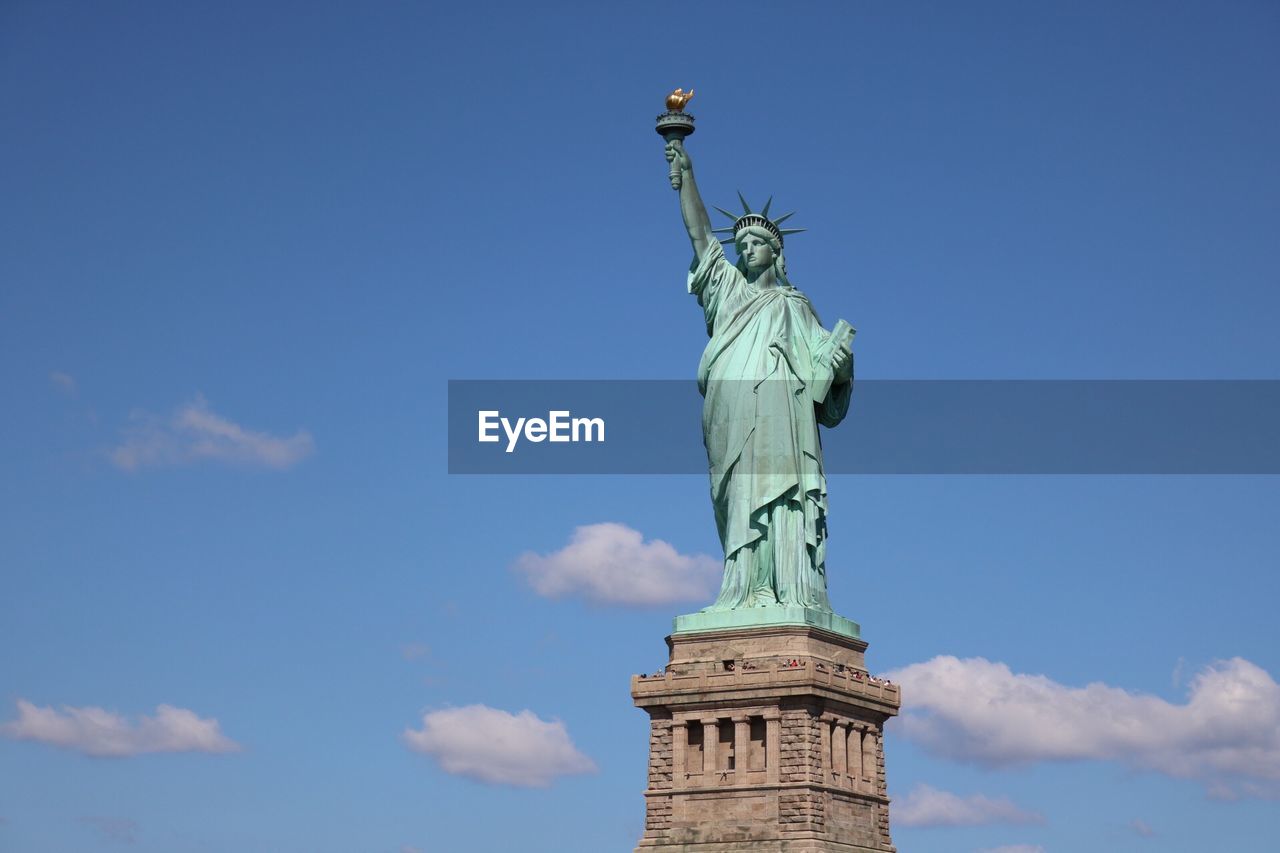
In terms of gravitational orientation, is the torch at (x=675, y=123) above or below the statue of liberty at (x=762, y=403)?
above

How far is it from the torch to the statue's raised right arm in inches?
4.3

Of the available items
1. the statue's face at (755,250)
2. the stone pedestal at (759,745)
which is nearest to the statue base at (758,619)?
the stone pedestal at (759,745)

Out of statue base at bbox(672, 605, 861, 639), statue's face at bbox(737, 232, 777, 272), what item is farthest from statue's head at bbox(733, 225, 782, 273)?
statue base at bbox(672, 605, 861, 639)

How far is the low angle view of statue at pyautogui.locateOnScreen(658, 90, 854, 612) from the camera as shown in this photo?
59688 millimetres

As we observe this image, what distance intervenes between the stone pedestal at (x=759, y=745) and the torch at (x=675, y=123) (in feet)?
38.2

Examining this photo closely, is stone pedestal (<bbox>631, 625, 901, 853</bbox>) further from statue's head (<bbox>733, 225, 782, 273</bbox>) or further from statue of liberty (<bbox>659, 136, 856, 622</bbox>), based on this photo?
statue's head (<bbox>733, 225, 782, 273</bbox>)

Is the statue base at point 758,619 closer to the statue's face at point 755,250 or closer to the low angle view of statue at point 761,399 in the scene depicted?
the low angle view of statue at point 761,399

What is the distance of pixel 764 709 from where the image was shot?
190 feet

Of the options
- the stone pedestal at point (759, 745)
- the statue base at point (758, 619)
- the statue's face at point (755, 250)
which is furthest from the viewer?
the statue's face at point (755, 250)

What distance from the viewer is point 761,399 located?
199ft

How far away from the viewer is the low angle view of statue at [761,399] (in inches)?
2350

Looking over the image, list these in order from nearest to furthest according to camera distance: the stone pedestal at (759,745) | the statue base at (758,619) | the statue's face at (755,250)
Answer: the stone pedestal at (759,745), the statue base at (758,619), the statue's face at (755,250)

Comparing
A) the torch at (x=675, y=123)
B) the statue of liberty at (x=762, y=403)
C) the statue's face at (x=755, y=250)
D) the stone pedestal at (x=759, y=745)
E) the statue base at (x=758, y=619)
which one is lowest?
the stone pedestal at (x=759, y=745)

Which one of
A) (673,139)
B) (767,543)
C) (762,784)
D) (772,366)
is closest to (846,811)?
(762,784)
